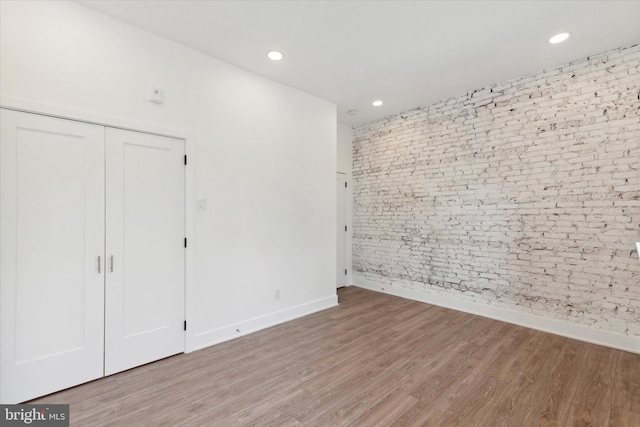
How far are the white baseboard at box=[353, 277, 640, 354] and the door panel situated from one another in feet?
3.61

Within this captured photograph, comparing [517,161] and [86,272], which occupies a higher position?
[517,161]

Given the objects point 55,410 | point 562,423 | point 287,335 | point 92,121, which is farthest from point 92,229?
point 562,423

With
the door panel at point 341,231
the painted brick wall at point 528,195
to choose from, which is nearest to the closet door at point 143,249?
the door panel at point 341,231

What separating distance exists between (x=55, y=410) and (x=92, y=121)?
2.28 meters

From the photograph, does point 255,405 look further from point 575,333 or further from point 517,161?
point 517,161

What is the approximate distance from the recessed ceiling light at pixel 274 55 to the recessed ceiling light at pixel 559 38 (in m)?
2.86

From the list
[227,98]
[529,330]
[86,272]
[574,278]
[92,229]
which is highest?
[227,98]

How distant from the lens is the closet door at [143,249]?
2570 mm

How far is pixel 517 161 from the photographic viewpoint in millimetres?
3787

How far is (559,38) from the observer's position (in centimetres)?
291

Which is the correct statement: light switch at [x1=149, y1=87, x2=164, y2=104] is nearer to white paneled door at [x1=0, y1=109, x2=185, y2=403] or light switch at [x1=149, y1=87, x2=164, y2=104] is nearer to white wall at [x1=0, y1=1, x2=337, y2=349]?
white wall at [x1=0, y1=1, x2=337, y2=349]

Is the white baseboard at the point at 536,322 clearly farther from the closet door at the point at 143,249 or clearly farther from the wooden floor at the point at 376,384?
the closet door at the point at 143,249

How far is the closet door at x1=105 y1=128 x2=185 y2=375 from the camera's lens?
2570 millimetres

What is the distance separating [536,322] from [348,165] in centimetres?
397
